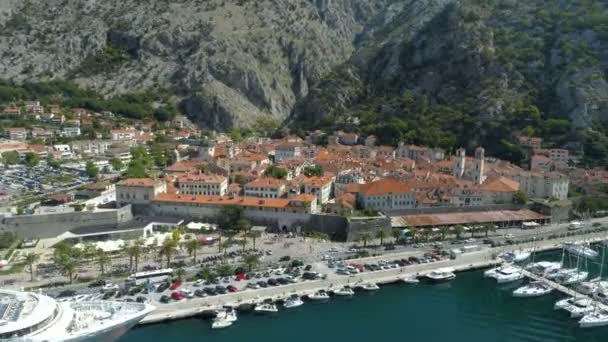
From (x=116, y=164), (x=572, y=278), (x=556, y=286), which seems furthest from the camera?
(x=116, y=164)

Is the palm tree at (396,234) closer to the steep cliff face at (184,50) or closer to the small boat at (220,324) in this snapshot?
the small boat at (220,324)

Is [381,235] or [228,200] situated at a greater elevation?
[228,200]

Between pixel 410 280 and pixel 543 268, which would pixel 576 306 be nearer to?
pixel 543 268

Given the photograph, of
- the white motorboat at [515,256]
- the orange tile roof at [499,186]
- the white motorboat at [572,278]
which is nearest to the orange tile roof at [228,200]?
the white motorboat at [515,256]

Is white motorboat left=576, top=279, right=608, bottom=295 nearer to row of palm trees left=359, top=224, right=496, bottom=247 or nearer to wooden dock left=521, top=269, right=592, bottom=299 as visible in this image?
wooden dock left=521, top=269, right=592, bottom=299

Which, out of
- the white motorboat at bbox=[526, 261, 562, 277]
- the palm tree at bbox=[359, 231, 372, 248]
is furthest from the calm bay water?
the palm tree at bbox=[359, 231, 372, 248]

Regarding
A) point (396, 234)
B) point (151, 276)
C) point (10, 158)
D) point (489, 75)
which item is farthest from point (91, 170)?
point (489, 75)
